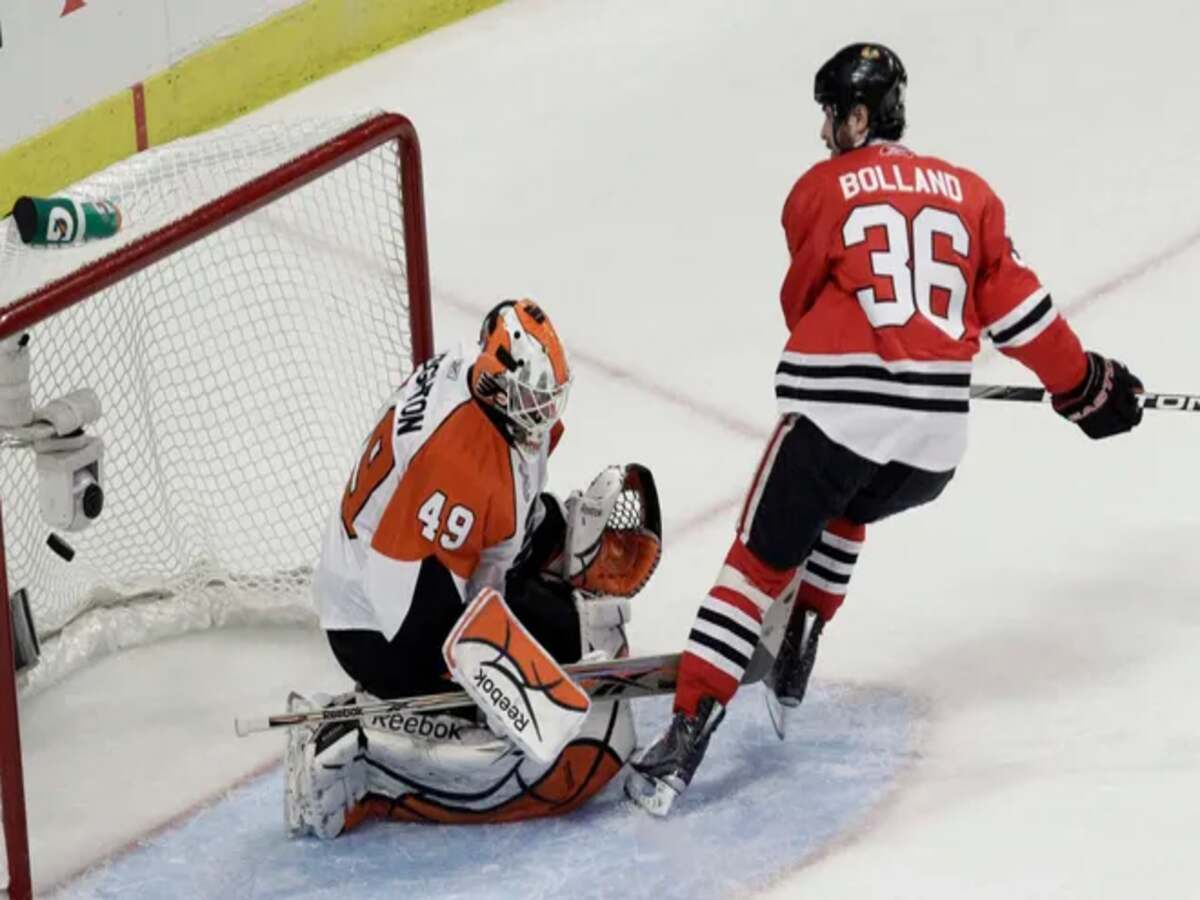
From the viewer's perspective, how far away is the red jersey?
3.50 metres

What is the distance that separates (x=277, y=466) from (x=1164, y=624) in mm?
1288

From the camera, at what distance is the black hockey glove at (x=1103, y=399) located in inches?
147

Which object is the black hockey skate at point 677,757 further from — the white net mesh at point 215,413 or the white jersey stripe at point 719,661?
the white net mesh at point 215,413

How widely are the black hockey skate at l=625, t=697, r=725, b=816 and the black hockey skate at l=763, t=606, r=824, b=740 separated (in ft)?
0.54

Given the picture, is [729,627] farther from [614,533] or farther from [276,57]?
[276,57]

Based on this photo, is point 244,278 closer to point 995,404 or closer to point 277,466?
point 277,466

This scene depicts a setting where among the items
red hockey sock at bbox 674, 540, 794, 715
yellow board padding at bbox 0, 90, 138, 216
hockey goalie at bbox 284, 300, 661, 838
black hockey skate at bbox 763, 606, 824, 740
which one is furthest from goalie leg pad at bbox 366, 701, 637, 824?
yellow board padding at bbox 0, 90, 138, 216

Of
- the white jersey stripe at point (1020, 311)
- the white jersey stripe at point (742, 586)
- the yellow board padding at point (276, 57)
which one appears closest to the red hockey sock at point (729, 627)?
the white jersey stripe at point (742, 586)

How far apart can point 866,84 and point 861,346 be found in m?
0.32

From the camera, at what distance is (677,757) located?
3607 millimetres

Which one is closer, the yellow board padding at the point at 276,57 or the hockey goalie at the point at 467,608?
the hockey goalie at the point at 467,608

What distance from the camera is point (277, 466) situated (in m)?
4.27

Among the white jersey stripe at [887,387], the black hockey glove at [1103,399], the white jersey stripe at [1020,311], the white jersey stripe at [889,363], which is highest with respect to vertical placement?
the white jersey stripe at [1020,311]

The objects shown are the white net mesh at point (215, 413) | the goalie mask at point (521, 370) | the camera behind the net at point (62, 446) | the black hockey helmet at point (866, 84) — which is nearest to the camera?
the goalie mask at point (521, 370)
